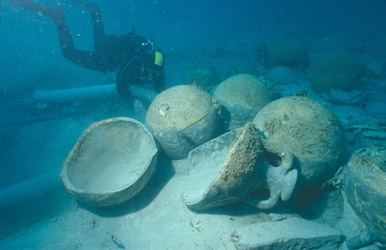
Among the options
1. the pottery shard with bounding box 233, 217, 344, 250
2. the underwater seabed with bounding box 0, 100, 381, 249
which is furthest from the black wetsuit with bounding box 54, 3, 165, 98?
the pottery shard with bounding box 233, 217, 344, 250

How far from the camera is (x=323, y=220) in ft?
10.1

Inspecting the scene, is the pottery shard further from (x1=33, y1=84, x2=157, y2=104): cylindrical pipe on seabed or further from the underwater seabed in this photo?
(x1=33, y1=84, x2=157, y2=104): cylindrical pipe on seabed

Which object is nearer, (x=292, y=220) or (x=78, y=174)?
(x=292, y=220)

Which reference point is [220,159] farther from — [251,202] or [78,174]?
[78,174]

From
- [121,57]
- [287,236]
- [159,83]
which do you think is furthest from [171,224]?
[121,57]

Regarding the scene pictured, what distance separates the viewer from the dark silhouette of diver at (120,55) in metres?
6.04

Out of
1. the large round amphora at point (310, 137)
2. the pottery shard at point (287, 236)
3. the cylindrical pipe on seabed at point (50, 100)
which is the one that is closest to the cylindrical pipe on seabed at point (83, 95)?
the cylindrical pipe on seabed at point (50, 100)

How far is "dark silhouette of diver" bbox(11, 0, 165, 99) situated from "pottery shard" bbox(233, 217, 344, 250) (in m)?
4.83

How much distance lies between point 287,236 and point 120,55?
717 centimetres

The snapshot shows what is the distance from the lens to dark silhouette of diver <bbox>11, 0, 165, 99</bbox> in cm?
604

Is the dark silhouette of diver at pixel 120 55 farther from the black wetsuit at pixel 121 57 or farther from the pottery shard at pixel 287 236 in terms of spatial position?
the pottery shard at pixel 287 236

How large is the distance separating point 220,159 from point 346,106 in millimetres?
5769

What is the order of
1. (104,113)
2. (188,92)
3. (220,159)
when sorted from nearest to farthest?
1. (220,159)
2. (188,92)
3. (104,113)

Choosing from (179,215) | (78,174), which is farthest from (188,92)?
(78,174)
